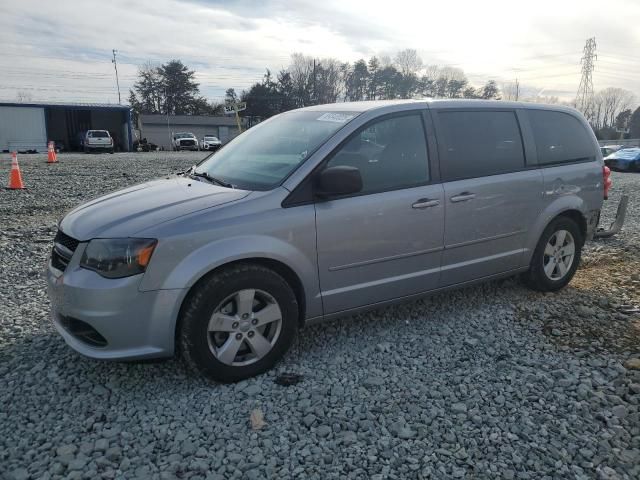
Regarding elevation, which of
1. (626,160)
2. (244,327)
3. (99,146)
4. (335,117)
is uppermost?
(99,146)

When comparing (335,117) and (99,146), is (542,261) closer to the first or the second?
(335,117)

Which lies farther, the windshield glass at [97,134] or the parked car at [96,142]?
the windshield glass at [97,134]

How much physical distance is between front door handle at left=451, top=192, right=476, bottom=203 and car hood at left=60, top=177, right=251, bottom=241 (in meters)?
1.66

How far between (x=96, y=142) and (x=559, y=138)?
34.6m

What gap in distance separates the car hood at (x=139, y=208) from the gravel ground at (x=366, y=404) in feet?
3.20

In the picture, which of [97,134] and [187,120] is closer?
[97,134]

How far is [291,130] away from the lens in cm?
398

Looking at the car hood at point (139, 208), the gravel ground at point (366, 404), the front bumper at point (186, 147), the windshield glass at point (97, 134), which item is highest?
the windshield glass at point (97, 134)

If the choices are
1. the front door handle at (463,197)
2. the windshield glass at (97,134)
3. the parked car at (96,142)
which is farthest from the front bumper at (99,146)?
the front door handle at (463,197)

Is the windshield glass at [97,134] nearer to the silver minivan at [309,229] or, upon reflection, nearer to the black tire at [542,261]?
the silver minivan at [309,229]

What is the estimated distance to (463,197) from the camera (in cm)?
393

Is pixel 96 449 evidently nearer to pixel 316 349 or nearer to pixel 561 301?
pixel 316 349

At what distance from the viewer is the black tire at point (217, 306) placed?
2969mm

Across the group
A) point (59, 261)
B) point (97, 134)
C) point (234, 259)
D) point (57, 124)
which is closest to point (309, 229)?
point (234, 259)
